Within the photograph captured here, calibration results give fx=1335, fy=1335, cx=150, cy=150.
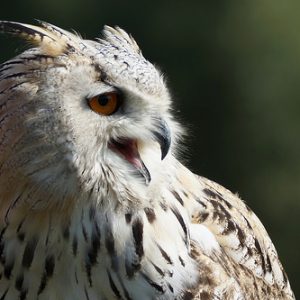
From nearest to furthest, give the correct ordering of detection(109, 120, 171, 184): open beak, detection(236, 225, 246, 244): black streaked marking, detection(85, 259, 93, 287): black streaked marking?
detection(109, 120, 171, 184): open beak → detection(85, 259, 93, 287): black streaked marking → detection(236, 225, 246, 244): black streaked marking

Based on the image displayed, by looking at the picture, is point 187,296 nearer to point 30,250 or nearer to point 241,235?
point 241,235

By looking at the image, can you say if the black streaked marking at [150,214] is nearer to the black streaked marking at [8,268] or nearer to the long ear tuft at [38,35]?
the black streaked marking at [8,268]

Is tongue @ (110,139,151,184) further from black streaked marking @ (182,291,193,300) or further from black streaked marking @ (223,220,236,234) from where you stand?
black streaked marking @ (223,220,236,234)

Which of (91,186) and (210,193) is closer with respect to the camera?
(91,186)

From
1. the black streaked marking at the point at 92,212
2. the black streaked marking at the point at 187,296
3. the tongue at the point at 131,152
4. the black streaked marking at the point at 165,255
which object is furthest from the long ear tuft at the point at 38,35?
the black streaked marking at the point at 187,296

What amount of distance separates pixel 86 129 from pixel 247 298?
37.9 inches

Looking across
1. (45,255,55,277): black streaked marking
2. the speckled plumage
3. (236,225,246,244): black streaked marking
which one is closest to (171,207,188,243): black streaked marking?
the speckled plumage

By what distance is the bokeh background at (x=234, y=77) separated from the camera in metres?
A: 14.3

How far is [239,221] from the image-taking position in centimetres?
490

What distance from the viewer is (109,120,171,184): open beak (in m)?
4.33

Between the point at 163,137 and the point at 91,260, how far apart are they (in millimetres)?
482

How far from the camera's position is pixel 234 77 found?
15.2 m

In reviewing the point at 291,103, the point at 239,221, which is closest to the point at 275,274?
the point at 239,221

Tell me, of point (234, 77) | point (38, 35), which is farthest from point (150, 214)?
point (234, 77)
